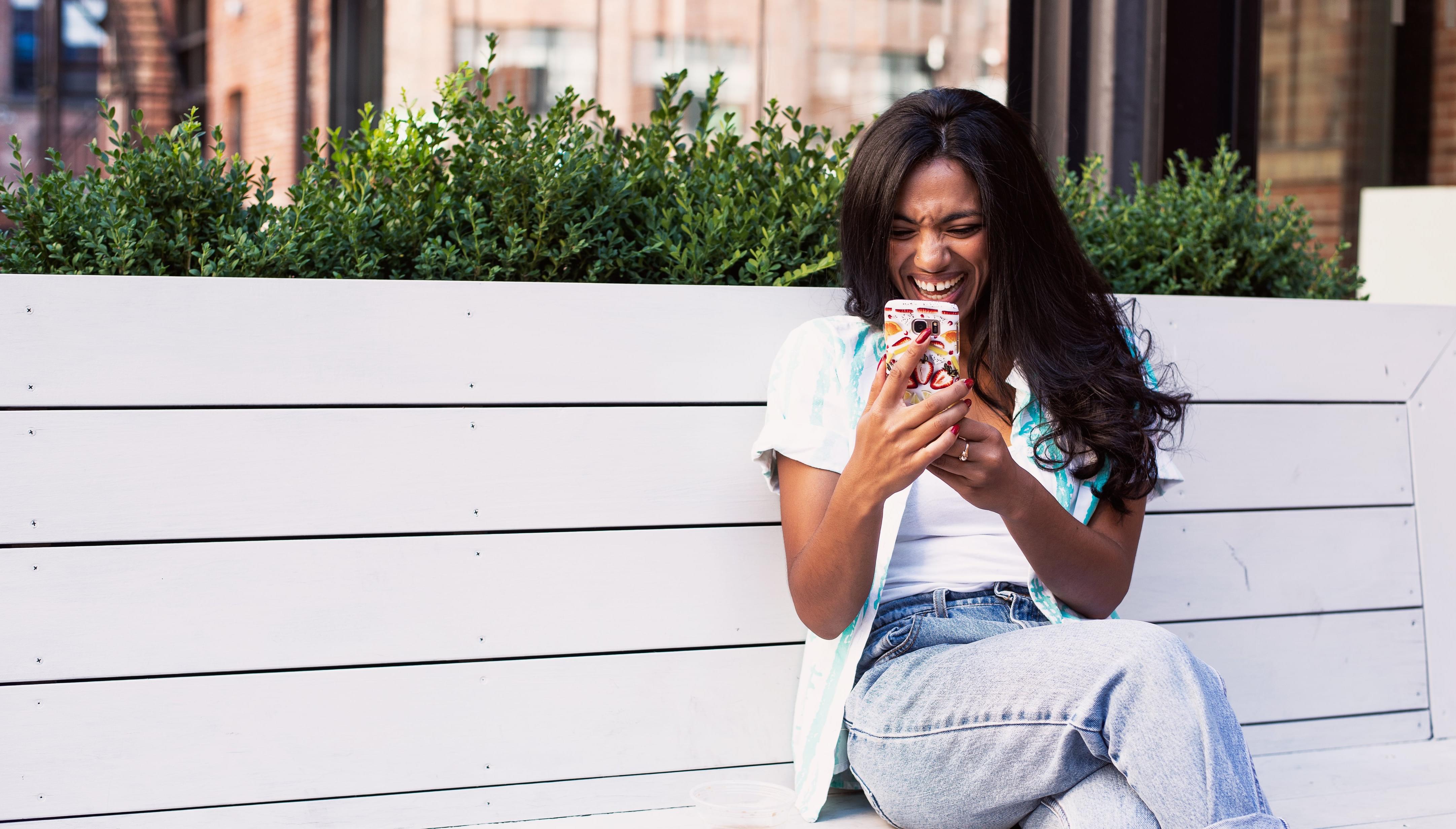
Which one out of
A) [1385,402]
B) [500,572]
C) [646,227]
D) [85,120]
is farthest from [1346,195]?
[85,120]

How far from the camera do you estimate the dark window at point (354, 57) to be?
29.6 feet

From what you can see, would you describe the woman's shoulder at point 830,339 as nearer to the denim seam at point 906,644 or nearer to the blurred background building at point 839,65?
the denim seam at point 906,644

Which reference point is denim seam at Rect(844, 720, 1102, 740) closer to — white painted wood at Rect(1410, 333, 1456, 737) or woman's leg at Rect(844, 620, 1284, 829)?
woman's leg at Rect(844, 620, 1284, 829)

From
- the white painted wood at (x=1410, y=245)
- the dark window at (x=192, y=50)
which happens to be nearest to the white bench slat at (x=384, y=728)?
the white painted wood at (x=1410, y=245)

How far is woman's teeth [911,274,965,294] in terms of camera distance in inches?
68.0

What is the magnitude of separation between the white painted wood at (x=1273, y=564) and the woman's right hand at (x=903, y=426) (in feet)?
2.87

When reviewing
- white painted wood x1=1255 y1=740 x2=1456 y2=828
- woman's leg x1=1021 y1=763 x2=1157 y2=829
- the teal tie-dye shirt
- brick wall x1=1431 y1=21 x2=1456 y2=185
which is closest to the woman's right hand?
the teal tie-dye shirt

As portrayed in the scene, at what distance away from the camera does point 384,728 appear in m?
1.72

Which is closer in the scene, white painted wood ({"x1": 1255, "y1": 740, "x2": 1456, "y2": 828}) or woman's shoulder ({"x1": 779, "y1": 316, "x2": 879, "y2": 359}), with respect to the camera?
woman's shoulder ({"x1": 779, "y1": 316, "x2": 879, "y2": 359})

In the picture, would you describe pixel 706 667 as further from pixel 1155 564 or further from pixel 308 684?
pixel 1155 564

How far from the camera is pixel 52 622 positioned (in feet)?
5.21

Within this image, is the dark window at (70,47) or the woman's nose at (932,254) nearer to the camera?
the woman's nose at (932,254)

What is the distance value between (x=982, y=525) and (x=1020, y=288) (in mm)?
367

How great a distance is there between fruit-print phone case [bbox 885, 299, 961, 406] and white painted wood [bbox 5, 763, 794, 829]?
801mm
